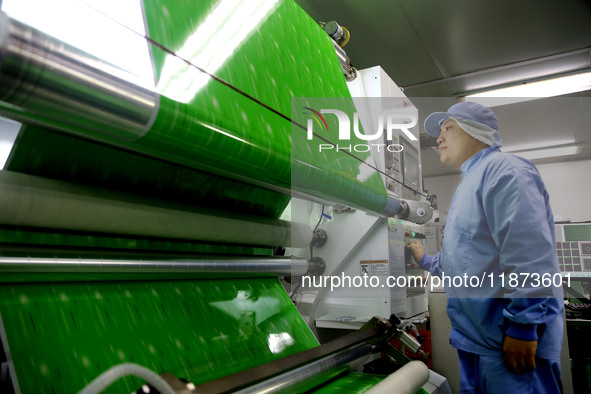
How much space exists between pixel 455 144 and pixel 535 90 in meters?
2.97

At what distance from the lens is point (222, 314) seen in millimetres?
1088

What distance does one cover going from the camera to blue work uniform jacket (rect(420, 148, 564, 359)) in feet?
4.27

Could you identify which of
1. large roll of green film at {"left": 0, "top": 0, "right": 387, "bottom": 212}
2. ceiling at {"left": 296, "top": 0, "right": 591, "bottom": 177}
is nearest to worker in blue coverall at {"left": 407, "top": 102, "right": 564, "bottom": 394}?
large roll of green film at {"left": 0, "top": 0, "right": 387, "bottom": 212}

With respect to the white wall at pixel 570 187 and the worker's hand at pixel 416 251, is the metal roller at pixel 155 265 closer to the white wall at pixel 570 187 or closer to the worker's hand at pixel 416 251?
the worker's hand at pixel 416 251

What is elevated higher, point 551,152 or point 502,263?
point 551,152

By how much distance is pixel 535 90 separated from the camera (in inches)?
159

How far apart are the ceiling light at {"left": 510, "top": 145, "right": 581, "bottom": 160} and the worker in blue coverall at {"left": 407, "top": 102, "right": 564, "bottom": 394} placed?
4422 millimetres

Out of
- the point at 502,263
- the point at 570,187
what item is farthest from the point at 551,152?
the point at 502,263

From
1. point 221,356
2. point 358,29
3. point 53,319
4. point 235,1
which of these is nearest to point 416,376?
point 221,356

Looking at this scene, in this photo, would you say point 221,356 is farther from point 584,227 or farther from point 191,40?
point 584,227

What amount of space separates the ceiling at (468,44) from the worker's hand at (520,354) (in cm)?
243

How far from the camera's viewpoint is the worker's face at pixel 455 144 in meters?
1.76

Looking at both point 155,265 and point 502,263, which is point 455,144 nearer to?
point 502,263

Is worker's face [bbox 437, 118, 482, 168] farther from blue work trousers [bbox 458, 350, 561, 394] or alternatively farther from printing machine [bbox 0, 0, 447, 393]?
blue work trousers [bbox 458, 350, 561, 394]
